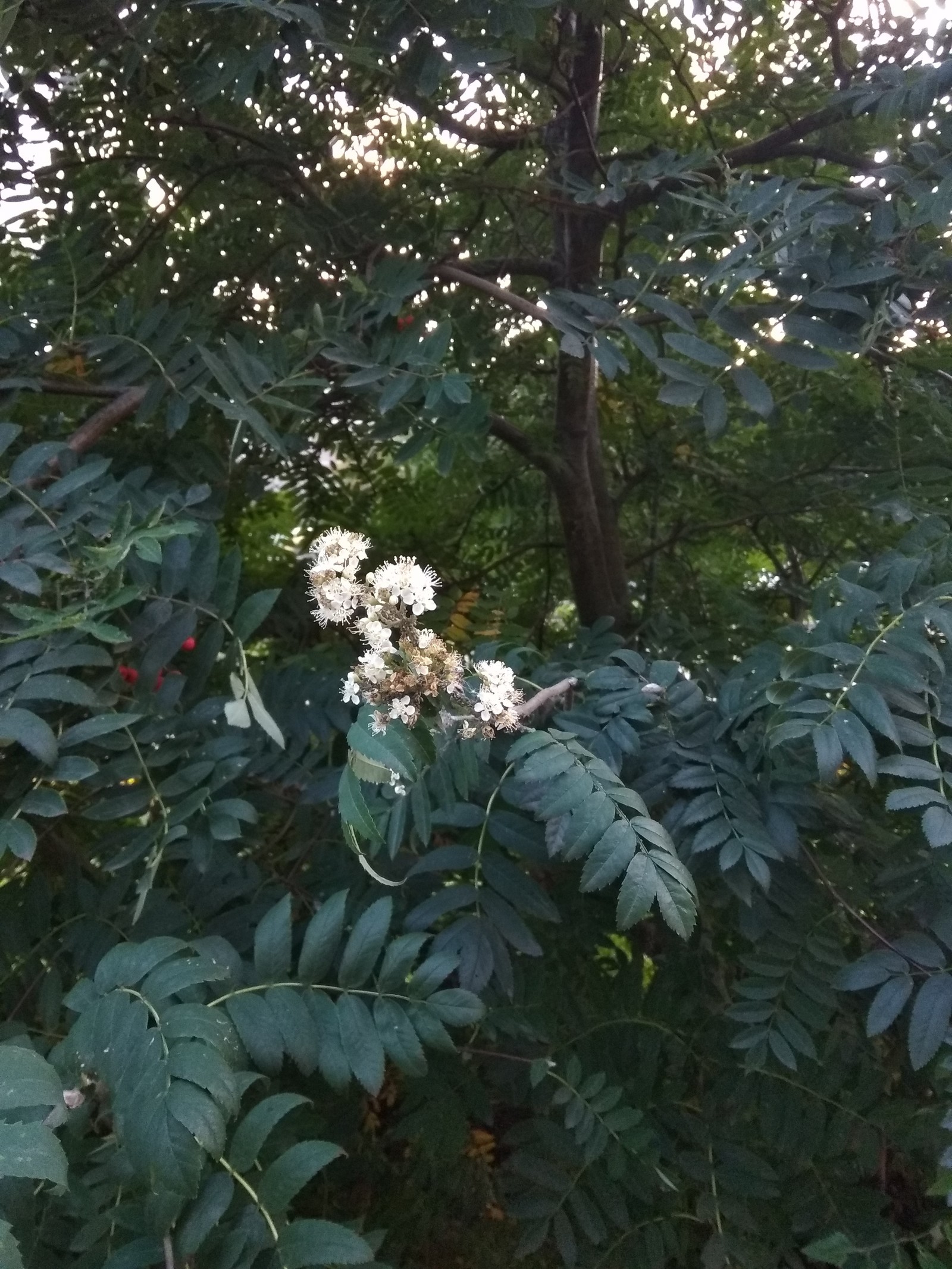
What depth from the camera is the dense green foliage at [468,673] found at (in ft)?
1.99

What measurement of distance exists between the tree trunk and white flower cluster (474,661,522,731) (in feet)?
2.06

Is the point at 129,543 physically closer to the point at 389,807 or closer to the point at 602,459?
the point at 389,807

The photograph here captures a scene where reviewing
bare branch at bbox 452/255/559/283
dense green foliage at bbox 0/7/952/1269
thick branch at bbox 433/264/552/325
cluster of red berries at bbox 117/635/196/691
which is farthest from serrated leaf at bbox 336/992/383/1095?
bare branch at bbox 452/255/559/283

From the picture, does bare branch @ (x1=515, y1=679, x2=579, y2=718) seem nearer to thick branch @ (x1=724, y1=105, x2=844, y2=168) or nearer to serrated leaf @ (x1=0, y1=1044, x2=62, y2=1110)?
serrated leaf @ (x1=0, y1=1044, x2=62, y2=1110)

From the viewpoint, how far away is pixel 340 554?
1.98 feet

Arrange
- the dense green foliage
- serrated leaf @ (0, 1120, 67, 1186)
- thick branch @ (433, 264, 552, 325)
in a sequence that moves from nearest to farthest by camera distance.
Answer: serrated leaf @ (0, 1120, 67, 1186), the dense green foliage, thick branch @ (433, 264, 552, 325)

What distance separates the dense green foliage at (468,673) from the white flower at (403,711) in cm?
1

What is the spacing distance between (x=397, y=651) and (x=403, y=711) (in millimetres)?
41

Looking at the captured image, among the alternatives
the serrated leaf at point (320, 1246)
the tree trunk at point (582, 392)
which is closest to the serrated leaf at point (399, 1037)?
the serrated leaf at point (320, 1246)

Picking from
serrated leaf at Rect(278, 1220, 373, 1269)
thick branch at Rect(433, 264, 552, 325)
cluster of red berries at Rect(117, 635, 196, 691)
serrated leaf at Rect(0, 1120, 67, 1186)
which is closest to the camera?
serrated leaf at Rect(0, 1120, 67, 1186)

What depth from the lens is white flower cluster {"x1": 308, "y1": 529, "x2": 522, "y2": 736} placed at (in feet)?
1.83

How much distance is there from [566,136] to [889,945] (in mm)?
999

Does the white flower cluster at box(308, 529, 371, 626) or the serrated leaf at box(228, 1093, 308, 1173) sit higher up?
the white flower cluster at box(308, 529, 371, 626)

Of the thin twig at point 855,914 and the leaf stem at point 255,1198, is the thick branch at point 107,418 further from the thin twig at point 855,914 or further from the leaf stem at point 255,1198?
the thin twig at point 855,914
